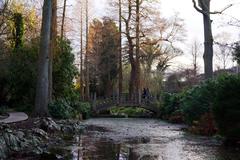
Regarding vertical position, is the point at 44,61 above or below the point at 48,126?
above

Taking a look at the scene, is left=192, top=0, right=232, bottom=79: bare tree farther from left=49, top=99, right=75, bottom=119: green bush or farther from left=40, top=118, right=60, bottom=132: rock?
left=40, top=118, right=60, bottom=132: rock

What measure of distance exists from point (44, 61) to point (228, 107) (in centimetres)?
952

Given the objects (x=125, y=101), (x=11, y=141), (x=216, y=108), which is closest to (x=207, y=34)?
(x=216, y=108)

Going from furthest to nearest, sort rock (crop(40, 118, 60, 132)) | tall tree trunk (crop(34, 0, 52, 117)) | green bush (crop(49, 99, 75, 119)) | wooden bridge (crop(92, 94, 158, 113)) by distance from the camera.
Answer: wooden bridge (crop(92, 94, 158, 113)) < green bush (crop(49, 99, 75, 119)) < tall tree trunk (crop(34, 0, 52, 117)) < rock (crop(40, 118, 60, 132))

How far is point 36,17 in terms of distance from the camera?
3678cm

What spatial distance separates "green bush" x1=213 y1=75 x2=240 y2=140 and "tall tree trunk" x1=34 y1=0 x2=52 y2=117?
8869 mm

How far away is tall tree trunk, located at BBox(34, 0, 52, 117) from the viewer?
1938 centimetres

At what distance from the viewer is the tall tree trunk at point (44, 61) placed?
63.6 feet

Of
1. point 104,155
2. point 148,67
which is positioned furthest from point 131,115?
point 104,155

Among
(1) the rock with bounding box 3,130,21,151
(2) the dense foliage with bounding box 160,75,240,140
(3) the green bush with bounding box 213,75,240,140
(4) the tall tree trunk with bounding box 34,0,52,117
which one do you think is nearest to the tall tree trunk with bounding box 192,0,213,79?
(2) the dense foliage with bounding box 160,75,240,140

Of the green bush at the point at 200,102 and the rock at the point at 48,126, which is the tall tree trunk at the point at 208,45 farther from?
the rock at the point at 48,126

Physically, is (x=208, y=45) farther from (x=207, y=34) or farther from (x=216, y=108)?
(x=216, y=108)

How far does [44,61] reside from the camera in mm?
19531

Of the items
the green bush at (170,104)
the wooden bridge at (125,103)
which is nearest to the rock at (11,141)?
the green bush at (170,104)
